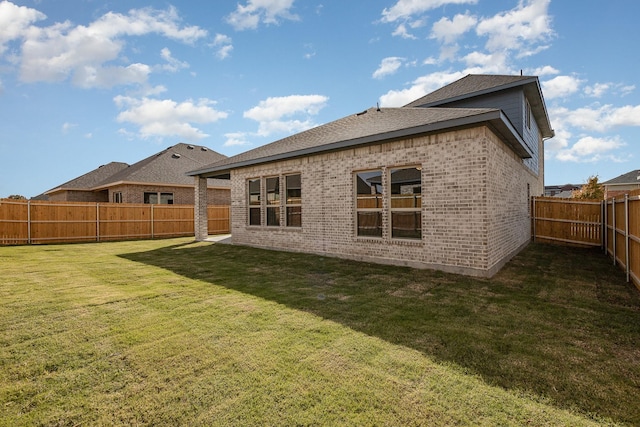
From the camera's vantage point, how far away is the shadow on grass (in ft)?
9.16

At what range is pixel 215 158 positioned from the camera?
25.4 m

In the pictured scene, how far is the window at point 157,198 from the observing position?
19859mm

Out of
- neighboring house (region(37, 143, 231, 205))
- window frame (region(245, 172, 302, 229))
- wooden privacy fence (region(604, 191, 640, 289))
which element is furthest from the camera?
neighboring house (region(37, 143, 231, 205))

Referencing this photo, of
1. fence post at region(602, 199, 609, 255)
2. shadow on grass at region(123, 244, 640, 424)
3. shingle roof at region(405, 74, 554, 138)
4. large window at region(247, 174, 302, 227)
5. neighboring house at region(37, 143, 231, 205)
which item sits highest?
shingle roof at region(405, 74, 554, 138)

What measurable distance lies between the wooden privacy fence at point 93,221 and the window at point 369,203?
13.0m

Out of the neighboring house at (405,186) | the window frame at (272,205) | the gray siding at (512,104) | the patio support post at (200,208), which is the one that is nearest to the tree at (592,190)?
the neighboring house at (405,186)

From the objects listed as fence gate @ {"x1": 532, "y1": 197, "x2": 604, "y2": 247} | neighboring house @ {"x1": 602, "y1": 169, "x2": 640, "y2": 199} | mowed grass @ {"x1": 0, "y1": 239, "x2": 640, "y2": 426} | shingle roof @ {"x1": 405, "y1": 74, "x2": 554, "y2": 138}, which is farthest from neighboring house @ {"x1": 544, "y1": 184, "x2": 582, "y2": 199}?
mowed grass @ {"x1": 0, "y1": 239, "x2": 640, "y2": 426}

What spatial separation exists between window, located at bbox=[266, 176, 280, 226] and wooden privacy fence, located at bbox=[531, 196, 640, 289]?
9.60 m

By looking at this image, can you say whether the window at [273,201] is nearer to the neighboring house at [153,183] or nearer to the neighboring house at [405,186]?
the neighboring house at [405,186]

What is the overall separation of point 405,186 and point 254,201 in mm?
6389

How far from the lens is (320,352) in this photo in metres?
3.23

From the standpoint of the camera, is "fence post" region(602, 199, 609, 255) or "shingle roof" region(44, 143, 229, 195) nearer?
"fence post" region(602, 199, 609, 255)

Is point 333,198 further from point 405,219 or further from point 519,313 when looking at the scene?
point 519,313

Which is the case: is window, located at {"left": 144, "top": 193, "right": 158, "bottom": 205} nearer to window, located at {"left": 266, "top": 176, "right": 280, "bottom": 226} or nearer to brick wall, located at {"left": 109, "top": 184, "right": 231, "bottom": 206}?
brick wall, located at {"left": 109, "top": 184, "right": 231, "bottom": 206}
